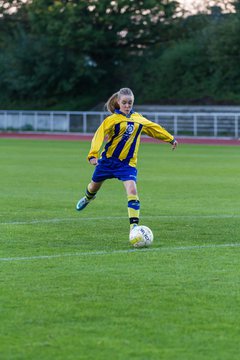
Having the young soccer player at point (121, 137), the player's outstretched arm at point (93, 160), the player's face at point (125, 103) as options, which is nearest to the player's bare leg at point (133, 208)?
the young soccer player at point (121, 137)

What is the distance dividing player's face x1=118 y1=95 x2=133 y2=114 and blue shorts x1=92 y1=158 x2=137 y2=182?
751mm

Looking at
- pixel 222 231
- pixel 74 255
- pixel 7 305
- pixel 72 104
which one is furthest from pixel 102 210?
pixel 72 104

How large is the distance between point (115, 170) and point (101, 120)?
44.2m

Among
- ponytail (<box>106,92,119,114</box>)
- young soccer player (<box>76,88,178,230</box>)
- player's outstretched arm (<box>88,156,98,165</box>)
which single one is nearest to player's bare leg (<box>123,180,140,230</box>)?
young soccer player (<box>76,88,178,230</box>)

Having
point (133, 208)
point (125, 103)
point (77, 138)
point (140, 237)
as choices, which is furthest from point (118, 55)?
point (140, 237)

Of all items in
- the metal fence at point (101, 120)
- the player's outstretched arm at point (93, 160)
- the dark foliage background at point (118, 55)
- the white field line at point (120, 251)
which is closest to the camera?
the white field line at point (120, 251)

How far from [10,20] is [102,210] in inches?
2458

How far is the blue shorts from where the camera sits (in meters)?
12.4

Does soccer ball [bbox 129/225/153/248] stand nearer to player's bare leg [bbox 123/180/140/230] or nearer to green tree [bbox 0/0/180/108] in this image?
player's bare leg [bbox 123/180/140/230]

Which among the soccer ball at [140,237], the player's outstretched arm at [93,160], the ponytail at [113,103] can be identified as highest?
the ponytail at [113,103]

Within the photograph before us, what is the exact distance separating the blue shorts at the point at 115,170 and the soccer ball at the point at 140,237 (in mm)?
1238

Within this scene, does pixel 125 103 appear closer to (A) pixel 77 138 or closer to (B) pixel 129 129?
(B) pixel 129 129

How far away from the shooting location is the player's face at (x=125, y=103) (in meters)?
12.0

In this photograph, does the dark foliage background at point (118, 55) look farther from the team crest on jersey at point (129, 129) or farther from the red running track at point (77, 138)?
the team crest on jersey at point (129, 129)
